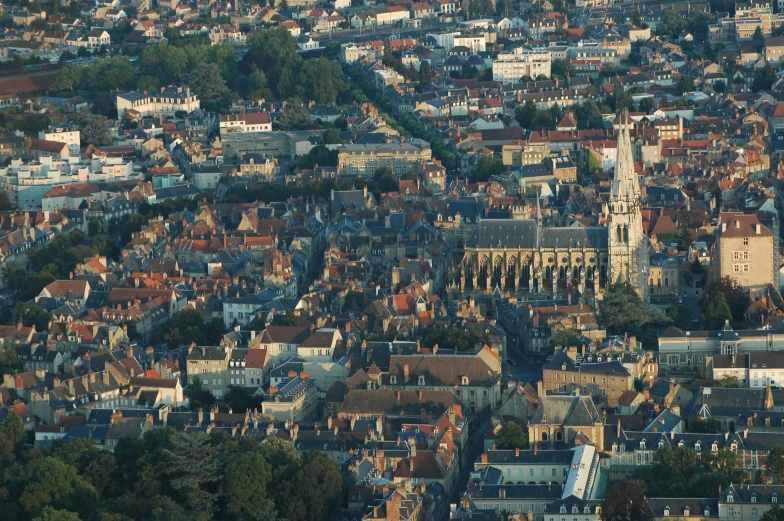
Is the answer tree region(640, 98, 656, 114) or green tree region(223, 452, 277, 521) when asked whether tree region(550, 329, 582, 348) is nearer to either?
green tree region(223, 452, 277, 521)

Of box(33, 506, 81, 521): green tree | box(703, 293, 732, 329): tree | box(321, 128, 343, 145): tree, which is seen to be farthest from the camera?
box(321, 128, 343, 145): tree

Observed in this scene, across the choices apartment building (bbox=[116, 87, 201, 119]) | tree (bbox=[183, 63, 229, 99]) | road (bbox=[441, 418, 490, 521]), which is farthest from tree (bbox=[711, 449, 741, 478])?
tree (bbox=[183, 63, 229, 99])

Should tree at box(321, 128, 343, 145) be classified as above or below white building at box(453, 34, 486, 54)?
below

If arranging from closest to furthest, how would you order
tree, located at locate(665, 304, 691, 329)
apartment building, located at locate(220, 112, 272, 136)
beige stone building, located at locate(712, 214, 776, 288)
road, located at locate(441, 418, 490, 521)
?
road, located at locate(441, 418, 490, 521), tree, located at locate(665, 304, 691, 329), beige stone building, located at locate(712, 214, 776, 288), apartment building, located at locate(220, 112, 272, 136)

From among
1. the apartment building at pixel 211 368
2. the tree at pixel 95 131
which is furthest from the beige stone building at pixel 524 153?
the apartment building at pixel 211 368

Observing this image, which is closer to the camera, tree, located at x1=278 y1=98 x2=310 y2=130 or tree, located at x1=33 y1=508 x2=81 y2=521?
tree, located at x1=33 y1=508 x2=81 y2=521

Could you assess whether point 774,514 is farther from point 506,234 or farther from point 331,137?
point 331,137

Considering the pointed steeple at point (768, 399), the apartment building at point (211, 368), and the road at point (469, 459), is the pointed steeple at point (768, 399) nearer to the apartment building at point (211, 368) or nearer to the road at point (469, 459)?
the road at point (469, 459)
